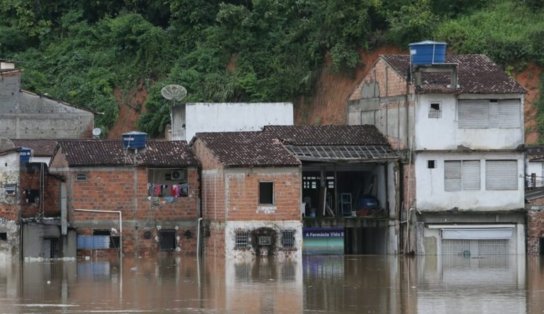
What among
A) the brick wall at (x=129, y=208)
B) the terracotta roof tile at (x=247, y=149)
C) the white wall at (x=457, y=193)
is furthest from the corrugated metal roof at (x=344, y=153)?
the brick wall at (x=129, y=208)

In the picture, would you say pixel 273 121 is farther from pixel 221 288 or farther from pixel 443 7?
pixel 221 288

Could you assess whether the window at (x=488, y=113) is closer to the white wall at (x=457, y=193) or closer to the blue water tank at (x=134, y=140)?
the white wall at (x=457, y=193)

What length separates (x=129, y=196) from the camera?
65812mm

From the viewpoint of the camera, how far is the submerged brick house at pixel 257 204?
6397 cm

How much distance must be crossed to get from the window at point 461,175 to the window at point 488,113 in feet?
4.63

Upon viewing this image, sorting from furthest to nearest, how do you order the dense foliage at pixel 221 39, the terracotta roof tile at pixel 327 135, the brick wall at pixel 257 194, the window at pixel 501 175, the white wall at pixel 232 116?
the dense foliage at pixel 221 39 < the white wall at pixel 232 116 < the terracotta roof tile at pixel 327 135 < the window at pixel 501 175 < the brick wall at pixel 257 194

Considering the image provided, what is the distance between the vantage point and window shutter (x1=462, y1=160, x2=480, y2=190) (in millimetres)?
65500

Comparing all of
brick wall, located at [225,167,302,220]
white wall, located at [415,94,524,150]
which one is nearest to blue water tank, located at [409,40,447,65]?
white wall, located at [415,94,524,150]

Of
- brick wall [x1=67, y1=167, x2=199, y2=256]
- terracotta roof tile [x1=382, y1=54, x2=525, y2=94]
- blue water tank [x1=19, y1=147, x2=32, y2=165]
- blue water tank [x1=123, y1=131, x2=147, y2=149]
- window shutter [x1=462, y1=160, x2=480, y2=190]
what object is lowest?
brick wall [x1=67, y1=167, x2=199, y2=256]

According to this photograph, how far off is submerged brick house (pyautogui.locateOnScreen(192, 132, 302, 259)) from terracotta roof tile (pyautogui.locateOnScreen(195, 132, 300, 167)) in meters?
0.04

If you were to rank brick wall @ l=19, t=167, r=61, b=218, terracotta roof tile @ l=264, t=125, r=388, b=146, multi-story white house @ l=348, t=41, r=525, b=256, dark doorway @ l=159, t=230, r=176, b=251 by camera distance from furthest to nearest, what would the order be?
1. terracotta roof tile @ l=264, t=125, r=388, b=146
2. brick wall @ l=19, t=167, r=61, b=218
3. dark doorway @ l=159, t=230, r=176, b=251
4. multi-story white house @ l=348, t=41, r=525, b=256

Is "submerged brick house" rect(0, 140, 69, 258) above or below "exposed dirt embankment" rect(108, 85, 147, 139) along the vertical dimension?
below

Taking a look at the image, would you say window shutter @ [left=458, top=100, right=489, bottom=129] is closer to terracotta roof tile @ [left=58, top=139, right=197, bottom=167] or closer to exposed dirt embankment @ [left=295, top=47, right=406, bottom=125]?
terracotta roof tile @ [left=58, top=139, right=197, bottom=167]

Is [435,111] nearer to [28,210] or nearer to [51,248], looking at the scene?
[51,248]
